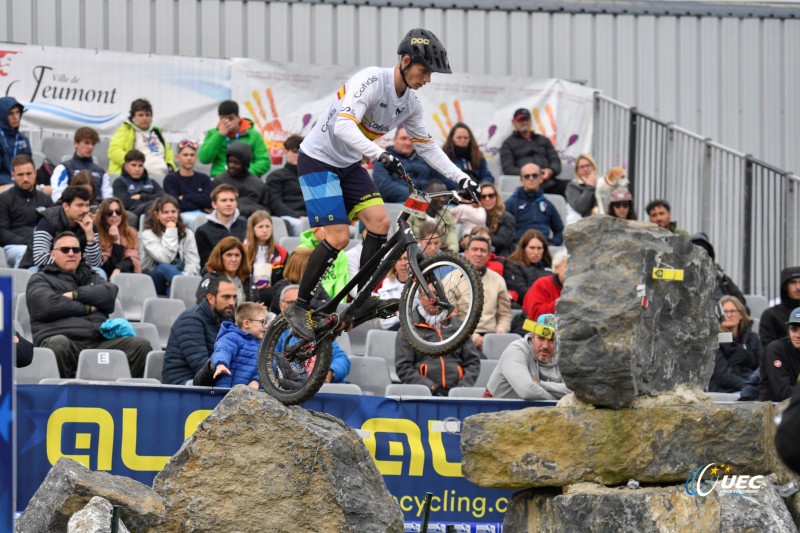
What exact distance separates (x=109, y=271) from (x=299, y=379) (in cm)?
398

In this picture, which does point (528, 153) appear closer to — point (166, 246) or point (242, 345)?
point (166, 246)

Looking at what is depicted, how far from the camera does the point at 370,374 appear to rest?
10.9 m

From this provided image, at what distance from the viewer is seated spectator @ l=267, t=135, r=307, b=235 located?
13891mm

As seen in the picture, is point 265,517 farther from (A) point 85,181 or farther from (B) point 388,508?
(A) point 85,181

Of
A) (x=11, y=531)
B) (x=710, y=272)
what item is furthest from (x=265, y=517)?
(x=11, y=531)

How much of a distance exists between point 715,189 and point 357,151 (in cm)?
785

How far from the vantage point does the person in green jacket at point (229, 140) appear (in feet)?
46.2

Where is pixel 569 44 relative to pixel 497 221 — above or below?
above

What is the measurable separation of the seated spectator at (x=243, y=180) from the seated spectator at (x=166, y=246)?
103 cm

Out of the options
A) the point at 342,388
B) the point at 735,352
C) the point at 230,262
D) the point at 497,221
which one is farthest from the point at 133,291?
the point at 735,352

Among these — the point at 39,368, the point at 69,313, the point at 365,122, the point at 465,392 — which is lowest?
the point at 465,392

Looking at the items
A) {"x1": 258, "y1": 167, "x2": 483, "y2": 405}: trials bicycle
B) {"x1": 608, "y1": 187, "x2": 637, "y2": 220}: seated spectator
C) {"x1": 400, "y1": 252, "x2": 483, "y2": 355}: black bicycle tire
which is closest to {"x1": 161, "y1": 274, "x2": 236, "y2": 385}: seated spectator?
{"x1": 258, "y1": 167, "x2": 483, "y2": 405}: trials bicycle

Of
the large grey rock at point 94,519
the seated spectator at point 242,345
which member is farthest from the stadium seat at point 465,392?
the large grey rock at point 94,519

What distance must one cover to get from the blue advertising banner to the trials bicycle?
57 cm
